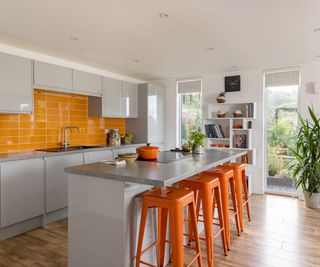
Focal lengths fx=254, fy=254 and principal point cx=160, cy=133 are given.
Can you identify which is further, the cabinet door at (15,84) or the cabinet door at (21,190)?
the cabinet door at (15,84)

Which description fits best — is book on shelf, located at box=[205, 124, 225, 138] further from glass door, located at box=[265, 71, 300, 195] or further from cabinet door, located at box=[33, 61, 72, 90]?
cabinet door, located at box=[33, 61, 72, 90]

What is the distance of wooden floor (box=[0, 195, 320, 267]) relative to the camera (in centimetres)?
248

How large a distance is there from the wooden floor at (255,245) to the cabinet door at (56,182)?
27cm

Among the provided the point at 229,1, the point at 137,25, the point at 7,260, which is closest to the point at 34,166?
the point at 7,260

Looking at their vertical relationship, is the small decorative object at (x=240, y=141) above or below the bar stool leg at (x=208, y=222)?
above

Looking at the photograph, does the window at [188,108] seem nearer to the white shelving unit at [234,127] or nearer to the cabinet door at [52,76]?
the white shelving unit at [234,127]

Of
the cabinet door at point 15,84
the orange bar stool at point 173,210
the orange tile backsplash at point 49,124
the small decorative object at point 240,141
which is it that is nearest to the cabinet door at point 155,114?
the orange tile backsplash at point 49,124

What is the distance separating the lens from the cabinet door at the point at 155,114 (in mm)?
5348

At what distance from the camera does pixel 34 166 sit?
3.20 m

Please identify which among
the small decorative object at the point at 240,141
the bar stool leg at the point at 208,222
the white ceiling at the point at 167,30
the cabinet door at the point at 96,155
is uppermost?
the white ceiling at the point at 167,30

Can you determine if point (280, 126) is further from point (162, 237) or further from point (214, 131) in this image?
point (162, 237)

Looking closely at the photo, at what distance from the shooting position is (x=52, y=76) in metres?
3.69

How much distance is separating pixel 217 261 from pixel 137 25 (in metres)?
2.54

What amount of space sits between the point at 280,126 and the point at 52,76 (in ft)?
13.3
